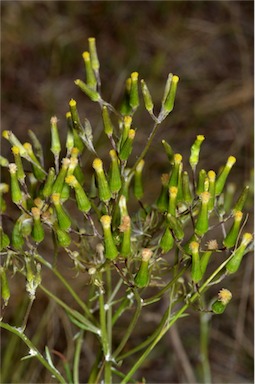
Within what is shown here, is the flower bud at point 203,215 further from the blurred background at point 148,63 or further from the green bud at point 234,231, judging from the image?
the blurred background at point 148,63

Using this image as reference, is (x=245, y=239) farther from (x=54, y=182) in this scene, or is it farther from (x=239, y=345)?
(x=239, y=345)

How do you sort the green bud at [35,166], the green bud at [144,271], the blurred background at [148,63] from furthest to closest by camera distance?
the blurred background at [148,63], the green bud at [35,166], the green bud at [144,271]

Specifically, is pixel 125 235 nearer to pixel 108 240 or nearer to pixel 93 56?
pixel 108 240

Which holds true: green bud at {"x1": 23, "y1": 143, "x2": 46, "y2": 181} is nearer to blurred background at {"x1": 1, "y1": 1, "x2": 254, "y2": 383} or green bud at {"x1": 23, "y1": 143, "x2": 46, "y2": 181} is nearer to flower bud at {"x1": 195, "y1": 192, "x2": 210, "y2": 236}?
flower bud at {"x1": 195, "y1": 192, "x2": 210, "y2": 236}

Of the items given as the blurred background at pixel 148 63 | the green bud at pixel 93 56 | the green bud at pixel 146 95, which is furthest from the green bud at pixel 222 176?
the blurred background at pixel 148 63

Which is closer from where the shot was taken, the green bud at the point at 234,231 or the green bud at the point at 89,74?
the green bud at the point at 234,231

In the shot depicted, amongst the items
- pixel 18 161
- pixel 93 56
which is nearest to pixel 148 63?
pixel 93 56

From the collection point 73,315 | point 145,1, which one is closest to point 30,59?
point 145,1
